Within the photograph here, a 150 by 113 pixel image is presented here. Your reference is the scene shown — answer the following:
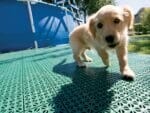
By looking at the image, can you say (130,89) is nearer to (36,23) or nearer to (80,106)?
(80,106)

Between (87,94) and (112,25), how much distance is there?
850mm

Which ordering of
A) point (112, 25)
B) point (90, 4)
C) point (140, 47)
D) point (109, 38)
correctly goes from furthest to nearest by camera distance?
point (90, 4) → point (140, 47) → point (112, 25) → point (109, 38)

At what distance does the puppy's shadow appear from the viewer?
1.67m

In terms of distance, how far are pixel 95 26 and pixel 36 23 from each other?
839cm

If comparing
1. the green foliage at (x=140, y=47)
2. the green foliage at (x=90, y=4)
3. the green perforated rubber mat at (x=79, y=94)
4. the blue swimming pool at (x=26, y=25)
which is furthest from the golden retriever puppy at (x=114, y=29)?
the green foliage at (x=90, y=4)

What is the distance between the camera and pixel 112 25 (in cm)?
248

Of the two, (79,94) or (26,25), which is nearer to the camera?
(79,94)

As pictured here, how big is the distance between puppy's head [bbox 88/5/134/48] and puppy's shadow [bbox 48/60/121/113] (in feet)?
1.29

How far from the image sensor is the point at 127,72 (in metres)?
2.53

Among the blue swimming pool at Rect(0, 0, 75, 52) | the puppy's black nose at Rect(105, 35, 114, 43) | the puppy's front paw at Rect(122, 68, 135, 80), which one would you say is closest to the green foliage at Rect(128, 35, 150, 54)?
the blue swimming pool at Rect(0, 0, 75, 52)

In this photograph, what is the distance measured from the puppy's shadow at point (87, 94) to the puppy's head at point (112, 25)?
0.39m

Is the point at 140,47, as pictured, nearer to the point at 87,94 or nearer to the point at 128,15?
the point at 128,15

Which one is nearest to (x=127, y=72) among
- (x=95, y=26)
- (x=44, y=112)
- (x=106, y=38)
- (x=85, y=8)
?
(x=106, y=38)

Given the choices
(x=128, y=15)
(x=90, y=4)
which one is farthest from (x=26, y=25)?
(x=90, y=4)
